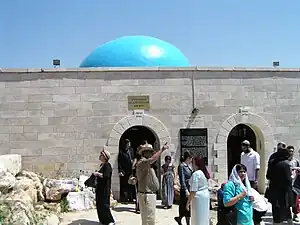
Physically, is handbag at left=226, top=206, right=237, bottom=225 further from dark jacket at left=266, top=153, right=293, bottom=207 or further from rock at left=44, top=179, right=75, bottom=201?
rock at left=44, top=179, right=75, bottom=201

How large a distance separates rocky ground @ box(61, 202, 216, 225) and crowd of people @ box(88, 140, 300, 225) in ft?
1.71

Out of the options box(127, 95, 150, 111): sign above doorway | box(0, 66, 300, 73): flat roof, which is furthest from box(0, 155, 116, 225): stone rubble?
box(127, 95, 150, 111): sign above doorway

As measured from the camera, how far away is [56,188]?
9578 mm

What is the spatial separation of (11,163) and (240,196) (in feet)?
19.8

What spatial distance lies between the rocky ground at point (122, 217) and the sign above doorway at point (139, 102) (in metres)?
2.74

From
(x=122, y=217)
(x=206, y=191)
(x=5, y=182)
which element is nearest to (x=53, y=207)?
(x=5, y=182)

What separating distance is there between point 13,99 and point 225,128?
565cm

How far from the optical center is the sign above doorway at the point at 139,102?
11.4 metres

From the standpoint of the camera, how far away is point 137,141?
13.1 metres

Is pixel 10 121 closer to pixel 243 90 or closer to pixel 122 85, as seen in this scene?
pixel 122 85

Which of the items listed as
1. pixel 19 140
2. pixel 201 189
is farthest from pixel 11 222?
pixel 19 140

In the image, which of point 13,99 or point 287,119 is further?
point 287,119

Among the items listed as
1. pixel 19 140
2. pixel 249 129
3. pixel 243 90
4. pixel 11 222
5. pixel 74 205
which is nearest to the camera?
pixel 11 222

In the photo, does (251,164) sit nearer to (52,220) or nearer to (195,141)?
(195,141)
